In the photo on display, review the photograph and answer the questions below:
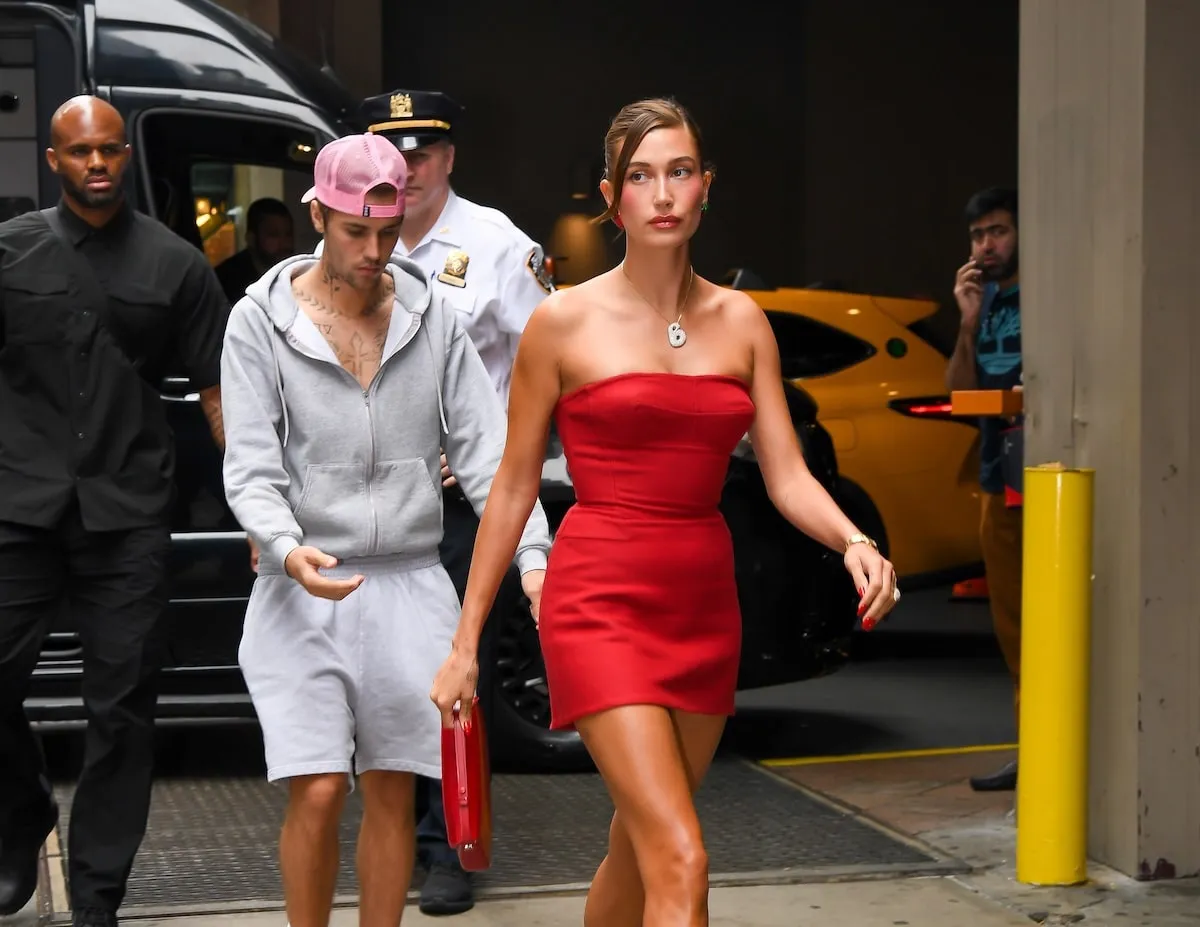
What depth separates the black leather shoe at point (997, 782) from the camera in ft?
22.9

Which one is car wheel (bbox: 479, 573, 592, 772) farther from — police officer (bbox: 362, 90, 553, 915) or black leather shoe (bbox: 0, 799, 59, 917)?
black leather shoe (bbox: 0, 799, 59, 917)

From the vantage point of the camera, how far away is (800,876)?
19.0 ft

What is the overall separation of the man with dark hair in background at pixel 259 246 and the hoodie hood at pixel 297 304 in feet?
7.66

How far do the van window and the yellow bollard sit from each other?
2706mm

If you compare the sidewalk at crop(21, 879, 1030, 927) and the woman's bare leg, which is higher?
the woman's bare leg

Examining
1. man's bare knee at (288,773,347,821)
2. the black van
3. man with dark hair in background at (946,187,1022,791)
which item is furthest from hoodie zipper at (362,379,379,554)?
man with dark hair in background at (946,187,1022,791)

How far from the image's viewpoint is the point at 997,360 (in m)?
6.87

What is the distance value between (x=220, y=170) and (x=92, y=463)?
2.12 metres

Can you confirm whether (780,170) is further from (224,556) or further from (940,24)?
(224,556)

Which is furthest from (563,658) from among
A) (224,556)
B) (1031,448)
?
(224,556)

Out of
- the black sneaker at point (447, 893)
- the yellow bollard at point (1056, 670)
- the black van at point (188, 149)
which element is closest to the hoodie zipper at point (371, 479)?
the black sneaker at point (447, 893)

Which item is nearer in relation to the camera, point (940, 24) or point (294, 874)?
point (294, 874)

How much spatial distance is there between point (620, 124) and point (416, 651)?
1181 mm

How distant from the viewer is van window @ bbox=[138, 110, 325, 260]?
6.93 meters
